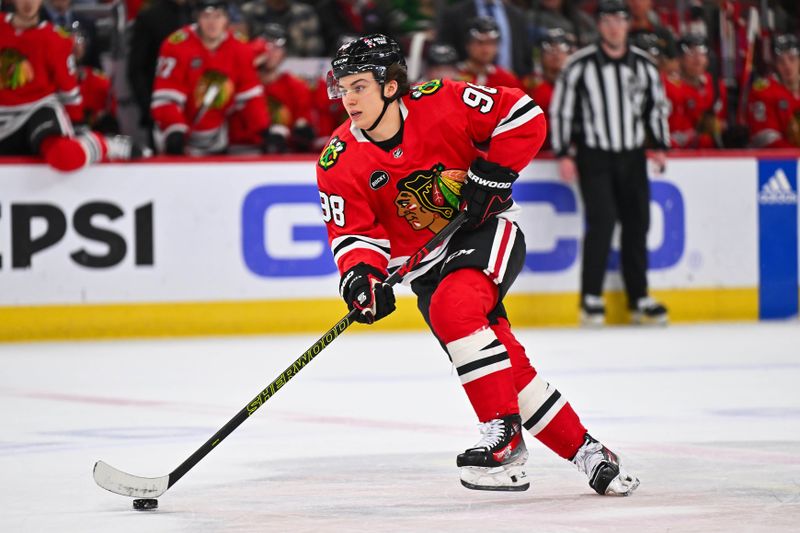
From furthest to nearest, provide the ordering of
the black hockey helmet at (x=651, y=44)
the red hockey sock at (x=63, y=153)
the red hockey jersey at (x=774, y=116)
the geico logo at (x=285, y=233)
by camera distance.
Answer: the red hockey jersey at (x=774, y=116), the black hockey helmet at (x=651, y=44), the geico logo at (x=285, y=233), the red hockey sock at (x=63, y=153)

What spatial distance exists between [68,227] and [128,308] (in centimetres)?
49

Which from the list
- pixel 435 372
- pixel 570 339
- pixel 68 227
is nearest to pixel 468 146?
pixel 435 372

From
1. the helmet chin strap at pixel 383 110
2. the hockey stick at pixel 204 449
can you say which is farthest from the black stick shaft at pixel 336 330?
the helmet chin strap at pixel 383 110

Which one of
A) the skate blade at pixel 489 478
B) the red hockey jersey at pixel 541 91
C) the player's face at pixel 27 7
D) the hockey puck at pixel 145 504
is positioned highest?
the player's face at pixel 27 7

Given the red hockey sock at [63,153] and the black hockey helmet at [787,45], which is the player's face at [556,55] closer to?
the black hockey helmet at [787,45]

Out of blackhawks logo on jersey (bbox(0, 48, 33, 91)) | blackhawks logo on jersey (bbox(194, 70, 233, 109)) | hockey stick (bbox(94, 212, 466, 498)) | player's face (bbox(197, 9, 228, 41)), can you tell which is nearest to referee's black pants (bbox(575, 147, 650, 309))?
blackhawks logo on jersey (bbox(194, 70, 233, 109))

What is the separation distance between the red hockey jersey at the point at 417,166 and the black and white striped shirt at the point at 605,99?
12.6 ft

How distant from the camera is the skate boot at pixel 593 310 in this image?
7.25 metres

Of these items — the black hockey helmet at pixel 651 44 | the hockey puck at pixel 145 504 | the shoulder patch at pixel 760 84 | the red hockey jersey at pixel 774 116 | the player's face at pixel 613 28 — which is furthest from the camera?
the shoulder patch at pixel 760 84

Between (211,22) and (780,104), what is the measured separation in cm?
341

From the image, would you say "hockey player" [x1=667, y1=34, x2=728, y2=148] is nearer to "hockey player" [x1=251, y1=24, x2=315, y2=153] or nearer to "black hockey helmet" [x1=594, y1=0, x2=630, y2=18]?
"black hockey helmet" [x1=594, y1=0, x2=630, y2=18]

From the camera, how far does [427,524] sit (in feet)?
9.54

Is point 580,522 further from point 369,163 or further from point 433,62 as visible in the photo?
point 433,62

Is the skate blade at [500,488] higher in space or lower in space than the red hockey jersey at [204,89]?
lower
